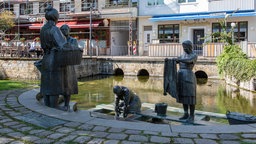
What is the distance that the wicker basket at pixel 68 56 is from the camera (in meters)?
6.72

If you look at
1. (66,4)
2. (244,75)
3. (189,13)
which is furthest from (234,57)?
(66,4)

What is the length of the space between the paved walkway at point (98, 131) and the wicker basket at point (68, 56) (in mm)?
1112

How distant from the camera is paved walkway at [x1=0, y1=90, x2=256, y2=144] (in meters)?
4.87

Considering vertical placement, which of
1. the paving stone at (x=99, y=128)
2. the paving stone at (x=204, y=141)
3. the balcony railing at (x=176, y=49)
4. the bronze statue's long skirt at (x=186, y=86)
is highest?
the balcony railing at (x=176, y=49)

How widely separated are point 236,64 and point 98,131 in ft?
41.8

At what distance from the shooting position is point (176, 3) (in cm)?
2795

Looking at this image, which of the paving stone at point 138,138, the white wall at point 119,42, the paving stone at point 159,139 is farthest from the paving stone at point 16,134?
the white wall at point 119,42

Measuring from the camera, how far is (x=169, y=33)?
28422 millimetres

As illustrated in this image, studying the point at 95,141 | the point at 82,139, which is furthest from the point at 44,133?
the point at 95,141

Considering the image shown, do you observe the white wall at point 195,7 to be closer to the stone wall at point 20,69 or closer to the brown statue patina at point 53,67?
the stone wall at point 20,69

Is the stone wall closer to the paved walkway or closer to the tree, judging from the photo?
the tree

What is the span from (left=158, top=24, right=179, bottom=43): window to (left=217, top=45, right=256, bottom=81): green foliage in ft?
32.2

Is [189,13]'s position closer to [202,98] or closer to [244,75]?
[244,75]

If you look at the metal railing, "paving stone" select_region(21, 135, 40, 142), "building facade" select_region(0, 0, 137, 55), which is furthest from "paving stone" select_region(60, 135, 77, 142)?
"building facade" select_region(0, 0, 137, 55)
